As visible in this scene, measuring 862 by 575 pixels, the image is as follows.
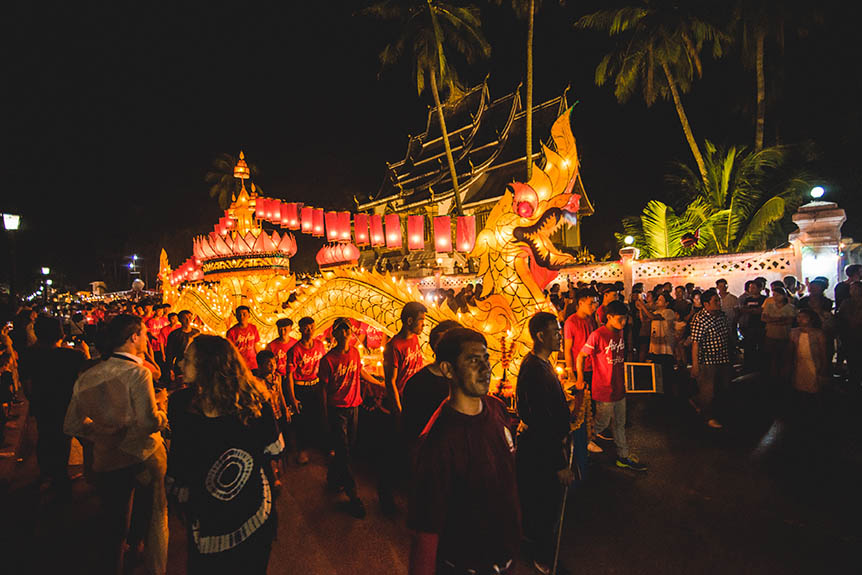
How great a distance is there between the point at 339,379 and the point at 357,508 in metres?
1.09

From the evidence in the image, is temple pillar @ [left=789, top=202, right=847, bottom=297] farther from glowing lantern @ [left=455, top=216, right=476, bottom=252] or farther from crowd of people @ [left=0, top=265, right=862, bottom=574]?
glowing lantern @ [left=455, top=216, right=476, bottom=252]

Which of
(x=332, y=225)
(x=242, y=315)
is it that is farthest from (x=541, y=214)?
(x=332, y=225)

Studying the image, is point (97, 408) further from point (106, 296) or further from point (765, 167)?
point (106, 296)

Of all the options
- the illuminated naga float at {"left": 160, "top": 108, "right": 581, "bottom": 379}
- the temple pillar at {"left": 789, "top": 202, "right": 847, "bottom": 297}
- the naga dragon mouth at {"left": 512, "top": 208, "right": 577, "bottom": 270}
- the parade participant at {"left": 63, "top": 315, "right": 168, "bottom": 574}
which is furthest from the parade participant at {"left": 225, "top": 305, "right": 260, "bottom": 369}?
the temple pillar at {"left": 789, "top": 202, "right": 847, "bottom": 297}

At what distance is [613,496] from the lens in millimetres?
3854

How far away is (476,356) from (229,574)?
5.08ft

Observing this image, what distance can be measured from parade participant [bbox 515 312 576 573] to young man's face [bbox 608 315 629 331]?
159 cm

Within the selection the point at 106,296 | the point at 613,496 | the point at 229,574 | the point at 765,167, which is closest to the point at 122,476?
the point at 229,574

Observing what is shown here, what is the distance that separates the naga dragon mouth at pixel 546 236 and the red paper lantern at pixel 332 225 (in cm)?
689

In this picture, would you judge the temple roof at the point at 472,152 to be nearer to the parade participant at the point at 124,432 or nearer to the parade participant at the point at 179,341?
the parade participant at the point at 179,341

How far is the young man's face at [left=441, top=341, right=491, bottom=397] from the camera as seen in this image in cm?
179

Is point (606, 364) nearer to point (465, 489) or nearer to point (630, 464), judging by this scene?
point (630, 464)

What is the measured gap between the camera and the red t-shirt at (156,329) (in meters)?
7.91

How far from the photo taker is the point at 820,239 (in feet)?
28.6
